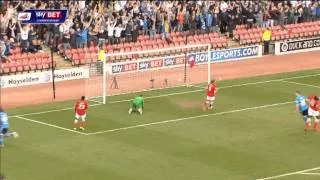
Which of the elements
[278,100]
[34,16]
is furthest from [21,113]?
[278,100]

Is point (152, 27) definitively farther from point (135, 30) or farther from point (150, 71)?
point (150, 71)

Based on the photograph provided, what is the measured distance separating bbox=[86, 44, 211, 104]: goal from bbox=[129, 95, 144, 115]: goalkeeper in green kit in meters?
5.34

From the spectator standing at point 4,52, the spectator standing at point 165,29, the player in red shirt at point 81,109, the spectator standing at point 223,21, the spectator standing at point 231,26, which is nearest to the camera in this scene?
the player in red shirt at point 81,109

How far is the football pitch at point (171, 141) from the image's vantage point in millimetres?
32656

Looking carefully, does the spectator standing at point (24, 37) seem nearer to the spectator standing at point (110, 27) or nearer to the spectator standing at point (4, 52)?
the spectator standing at point (4, 52)

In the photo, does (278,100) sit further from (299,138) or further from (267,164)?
(267,164)

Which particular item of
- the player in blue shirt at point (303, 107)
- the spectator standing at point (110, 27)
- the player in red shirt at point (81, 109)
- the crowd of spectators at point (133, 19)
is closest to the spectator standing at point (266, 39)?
the crowd of spectators at point (133, 19)

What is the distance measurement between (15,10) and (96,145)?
60.1 feet

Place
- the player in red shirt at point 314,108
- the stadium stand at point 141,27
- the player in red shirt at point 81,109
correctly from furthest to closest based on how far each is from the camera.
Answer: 1. the stadium stand at point 141,27
2. the player in red shirt at point 81,109
3. the player in red shirt at point 314,108

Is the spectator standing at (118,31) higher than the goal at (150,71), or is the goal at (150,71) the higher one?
the spectator standing at (118,31)

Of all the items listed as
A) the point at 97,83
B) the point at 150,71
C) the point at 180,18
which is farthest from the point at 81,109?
the point at 180,18

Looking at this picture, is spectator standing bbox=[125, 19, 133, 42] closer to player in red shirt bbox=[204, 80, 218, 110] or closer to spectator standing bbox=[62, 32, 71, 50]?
spectator standing bbox=[62, 32, 71, 50]

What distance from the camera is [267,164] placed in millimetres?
33656

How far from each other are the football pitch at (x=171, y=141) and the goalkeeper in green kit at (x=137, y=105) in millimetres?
388
